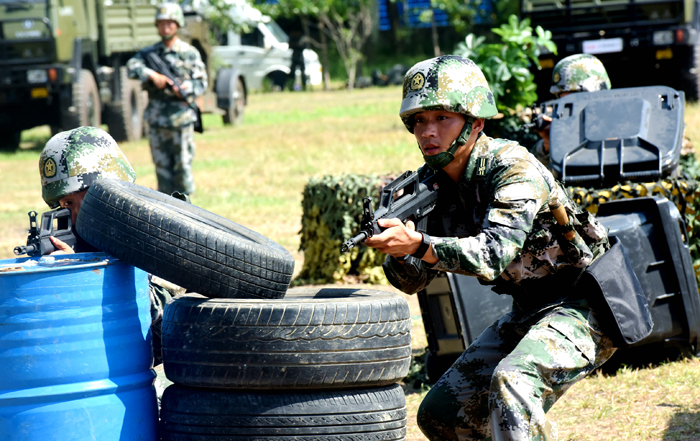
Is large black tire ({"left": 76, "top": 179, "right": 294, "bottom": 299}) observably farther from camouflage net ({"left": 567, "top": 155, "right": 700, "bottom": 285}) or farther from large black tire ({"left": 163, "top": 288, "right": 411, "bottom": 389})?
camouflage net ({"left": 567, "top": 155, "right": 700, "bottom": 285})

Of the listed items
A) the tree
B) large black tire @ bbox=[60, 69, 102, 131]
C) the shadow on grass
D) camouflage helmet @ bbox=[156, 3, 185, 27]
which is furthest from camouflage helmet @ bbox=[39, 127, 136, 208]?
the tree

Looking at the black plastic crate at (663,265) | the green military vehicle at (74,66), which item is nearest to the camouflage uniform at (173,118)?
the black plastic crate at (663,265)

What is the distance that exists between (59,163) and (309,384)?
1673 mm

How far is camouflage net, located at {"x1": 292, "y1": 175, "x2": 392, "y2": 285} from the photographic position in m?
7.76

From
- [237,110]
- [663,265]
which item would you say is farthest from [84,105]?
[663,265]

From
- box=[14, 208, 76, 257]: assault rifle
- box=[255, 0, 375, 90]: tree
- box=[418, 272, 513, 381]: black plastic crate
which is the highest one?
box=[255, 0, 375, 90]: tree

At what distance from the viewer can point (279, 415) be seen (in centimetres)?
330

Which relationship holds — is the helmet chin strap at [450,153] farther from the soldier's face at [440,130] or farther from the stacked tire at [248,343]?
the stacked tire at [248,343]

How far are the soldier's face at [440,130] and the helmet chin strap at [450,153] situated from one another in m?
0.01

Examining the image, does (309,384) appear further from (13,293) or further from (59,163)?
(59,163)

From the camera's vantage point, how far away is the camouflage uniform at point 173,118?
32.6ft

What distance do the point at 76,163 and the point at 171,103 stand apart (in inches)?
235

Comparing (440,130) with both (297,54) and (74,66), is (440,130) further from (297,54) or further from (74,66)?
(297,54)

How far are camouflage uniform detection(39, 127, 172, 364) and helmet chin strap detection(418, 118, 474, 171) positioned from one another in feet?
4.78
